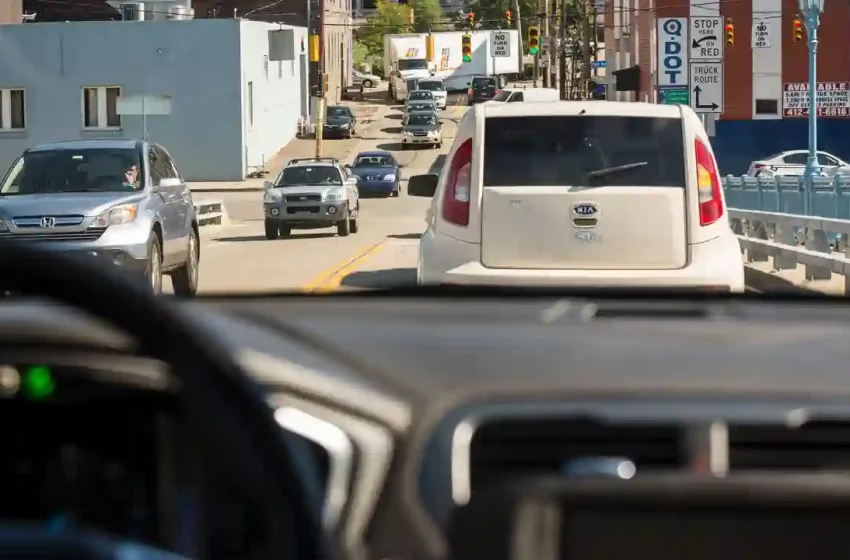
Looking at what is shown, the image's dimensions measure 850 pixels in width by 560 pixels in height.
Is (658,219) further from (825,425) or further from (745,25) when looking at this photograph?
(745,25)

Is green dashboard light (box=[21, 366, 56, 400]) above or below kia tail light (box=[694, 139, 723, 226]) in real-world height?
below

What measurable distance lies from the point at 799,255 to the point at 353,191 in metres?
15.3

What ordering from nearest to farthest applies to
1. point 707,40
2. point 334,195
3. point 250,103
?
point 707,40 → point 334,195 → point 250,103

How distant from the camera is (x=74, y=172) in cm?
1453

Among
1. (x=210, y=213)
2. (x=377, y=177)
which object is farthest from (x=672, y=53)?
(x=377, y=177)

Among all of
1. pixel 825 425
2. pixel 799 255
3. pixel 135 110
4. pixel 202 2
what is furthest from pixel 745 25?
pixel 825 425

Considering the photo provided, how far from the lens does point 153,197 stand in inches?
556

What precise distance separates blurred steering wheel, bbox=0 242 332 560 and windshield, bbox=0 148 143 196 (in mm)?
12634

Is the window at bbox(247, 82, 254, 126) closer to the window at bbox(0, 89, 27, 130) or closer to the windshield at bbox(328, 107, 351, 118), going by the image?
the window at bbox(0, 89, 27, 130)

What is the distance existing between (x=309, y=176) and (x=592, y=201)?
20383 millimetres

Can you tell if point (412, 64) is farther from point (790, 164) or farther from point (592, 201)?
Result: point (592, 201)

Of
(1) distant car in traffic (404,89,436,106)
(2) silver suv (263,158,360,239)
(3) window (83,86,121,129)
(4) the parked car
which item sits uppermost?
(4) the parked car

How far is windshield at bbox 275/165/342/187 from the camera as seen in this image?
27.6 meters

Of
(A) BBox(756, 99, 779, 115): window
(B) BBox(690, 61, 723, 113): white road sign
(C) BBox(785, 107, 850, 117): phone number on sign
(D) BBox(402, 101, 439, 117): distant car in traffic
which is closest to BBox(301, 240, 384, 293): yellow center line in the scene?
(B) BBox(690, 61, 723, 113): white road sign
